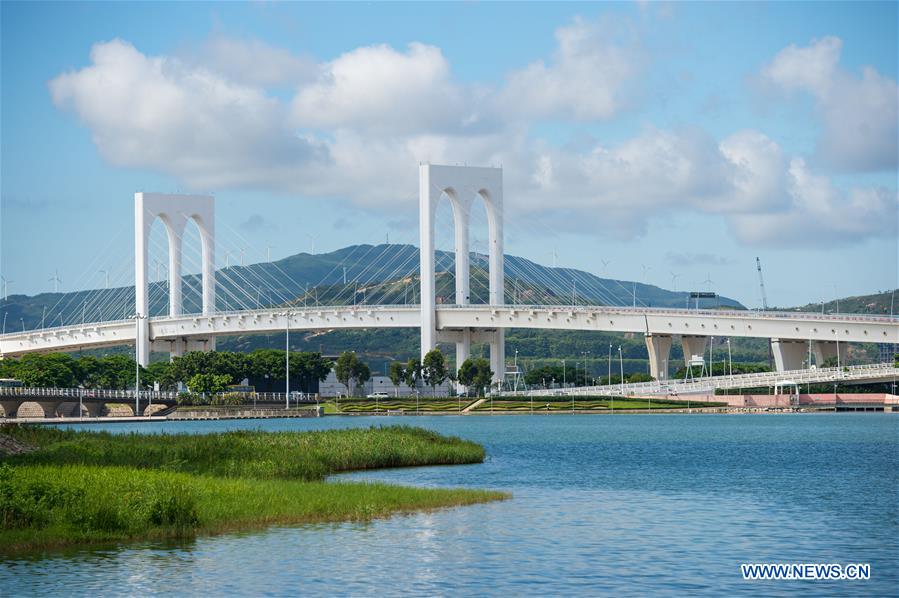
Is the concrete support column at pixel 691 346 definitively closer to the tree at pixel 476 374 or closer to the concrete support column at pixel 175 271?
the tree at pixel 476 374

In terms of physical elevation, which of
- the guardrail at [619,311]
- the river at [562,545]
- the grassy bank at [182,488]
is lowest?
the river at [562,545]

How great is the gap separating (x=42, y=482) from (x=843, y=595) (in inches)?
594

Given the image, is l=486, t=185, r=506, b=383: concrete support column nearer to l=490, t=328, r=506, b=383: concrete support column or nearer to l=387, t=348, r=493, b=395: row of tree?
l=490, t=328, r=506, b=383: concrete support column

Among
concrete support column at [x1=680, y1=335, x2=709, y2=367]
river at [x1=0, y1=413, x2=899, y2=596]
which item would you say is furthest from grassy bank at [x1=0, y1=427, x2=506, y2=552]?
concrete support column at [x1=680, y1=335, x2=709, y2=367]

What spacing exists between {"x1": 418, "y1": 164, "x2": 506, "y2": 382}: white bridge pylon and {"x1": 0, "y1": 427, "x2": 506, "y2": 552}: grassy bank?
63.2 m

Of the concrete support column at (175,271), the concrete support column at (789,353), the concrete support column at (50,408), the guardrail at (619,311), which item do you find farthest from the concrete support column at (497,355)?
the concrete support column at (50,408)

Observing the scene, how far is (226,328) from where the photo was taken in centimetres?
11906

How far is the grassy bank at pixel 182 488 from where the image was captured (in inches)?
984

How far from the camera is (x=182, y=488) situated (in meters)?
27.7

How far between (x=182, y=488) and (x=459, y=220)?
81717 mm

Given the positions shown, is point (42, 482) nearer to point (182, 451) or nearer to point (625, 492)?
point (182, 451)

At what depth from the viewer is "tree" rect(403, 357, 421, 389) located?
371 ft

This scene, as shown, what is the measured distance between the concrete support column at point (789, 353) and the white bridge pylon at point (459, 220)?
21716mm

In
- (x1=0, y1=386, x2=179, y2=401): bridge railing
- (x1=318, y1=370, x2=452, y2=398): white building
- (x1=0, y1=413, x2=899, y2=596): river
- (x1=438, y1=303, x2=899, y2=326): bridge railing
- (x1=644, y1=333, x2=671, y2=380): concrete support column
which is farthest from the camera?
(x1=318, y1=370, x2=452, y2=398): white building
